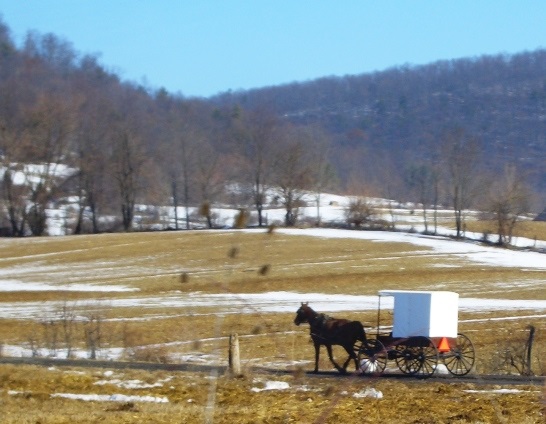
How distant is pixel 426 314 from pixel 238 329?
12723mm

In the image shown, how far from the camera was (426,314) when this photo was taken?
58.6 ft

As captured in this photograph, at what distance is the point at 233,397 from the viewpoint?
1254cm

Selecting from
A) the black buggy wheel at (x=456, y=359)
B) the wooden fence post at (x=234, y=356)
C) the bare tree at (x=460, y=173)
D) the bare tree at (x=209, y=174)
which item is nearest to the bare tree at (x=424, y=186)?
the bare tree at (x=460, y=173)

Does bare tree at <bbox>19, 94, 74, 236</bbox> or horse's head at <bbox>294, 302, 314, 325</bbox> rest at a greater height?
bare tree at <bbox>19, 94, 74, 236</bbox>

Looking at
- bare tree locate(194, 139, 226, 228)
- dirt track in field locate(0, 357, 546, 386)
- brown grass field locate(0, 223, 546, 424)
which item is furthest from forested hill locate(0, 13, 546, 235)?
dirt track in field locate(0, 357, 546, 386)

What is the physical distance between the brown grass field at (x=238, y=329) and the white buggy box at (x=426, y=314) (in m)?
1.78

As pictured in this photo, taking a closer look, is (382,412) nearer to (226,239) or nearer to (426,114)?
(226,239)

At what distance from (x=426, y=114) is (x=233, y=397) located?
184m

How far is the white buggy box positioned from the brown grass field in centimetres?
178

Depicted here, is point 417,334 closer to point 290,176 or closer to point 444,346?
point 444,346

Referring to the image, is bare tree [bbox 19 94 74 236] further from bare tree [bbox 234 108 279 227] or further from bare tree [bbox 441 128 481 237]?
bare tree [bbox 234 108 279 227]

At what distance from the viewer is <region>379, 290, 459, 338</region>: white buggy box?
17812mm

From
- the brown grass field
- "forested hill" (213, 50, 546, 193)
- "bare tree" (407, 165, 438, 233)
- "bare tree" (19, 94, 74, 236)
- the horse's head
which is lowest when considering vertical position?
the brown grass field

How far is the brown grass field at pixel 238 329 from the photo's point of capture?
10.4 metres
